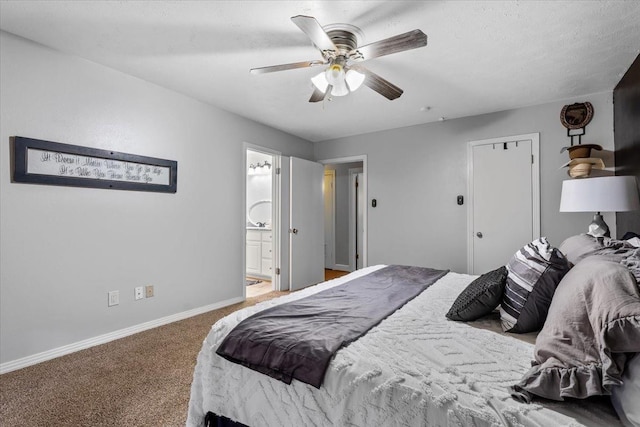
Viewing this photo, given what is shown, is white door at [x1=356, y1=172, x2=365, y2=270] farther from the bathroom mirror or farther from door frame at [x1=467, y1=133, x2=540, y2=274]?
door frame at [x1=467, y1=133, x2=540, y2=274]

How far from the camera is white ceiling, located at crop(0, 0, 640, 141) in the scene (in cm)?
189

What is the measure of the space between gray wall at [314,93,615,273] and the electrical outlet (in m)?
3.14

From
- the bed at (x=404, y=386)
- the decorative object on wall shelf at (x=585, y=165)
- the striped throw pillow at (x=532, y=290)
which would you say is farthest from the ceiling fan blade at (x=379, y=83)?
the decorative object on wall shelf at (x=585, y=165)

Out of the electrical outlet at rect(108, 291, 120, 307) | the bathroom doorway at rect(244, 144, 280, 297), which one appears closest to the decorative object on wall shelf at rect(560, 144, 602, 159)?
the bathroom doorway at rect(244, 144, 280, 297)

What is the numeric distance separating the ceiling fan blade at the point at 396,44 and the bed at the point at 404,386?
146 centimetres

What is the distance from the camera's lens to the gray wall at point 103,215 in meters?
2.19

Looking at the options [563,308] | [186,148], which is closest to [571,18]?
[563,308]

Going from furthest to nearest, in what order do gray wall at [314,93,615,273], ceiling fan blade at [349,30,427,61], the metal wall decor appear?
gray wall at [314,93,615,273] → the metal wall decor → ceiling fan blade at [349,30,427,61]

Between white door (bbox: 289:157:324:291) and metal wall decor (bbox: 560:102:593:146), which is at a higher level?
metal wall decor (bbox: 560:102:593:146)

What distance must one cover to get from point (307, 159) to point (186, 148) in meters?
2.22

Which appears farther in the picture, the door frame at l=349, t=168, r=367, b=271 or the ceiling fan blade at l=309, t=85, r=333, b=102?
the door frame at l=349, t=168, r=367, b=271

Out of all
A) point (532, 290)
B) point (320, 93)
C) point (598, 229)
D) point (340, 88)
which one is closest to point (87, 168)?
point (320, 93)

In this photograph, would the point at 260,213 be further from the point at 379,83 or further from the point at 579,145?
the point at 579,145

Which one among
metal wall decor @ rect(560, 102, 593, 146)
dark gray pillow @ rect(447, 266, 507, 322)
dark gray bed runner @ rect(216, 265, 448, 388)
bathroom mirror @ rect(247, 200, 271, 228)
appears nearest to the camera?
dark gray bed runner @ rect(216, 265, 448, 388)
